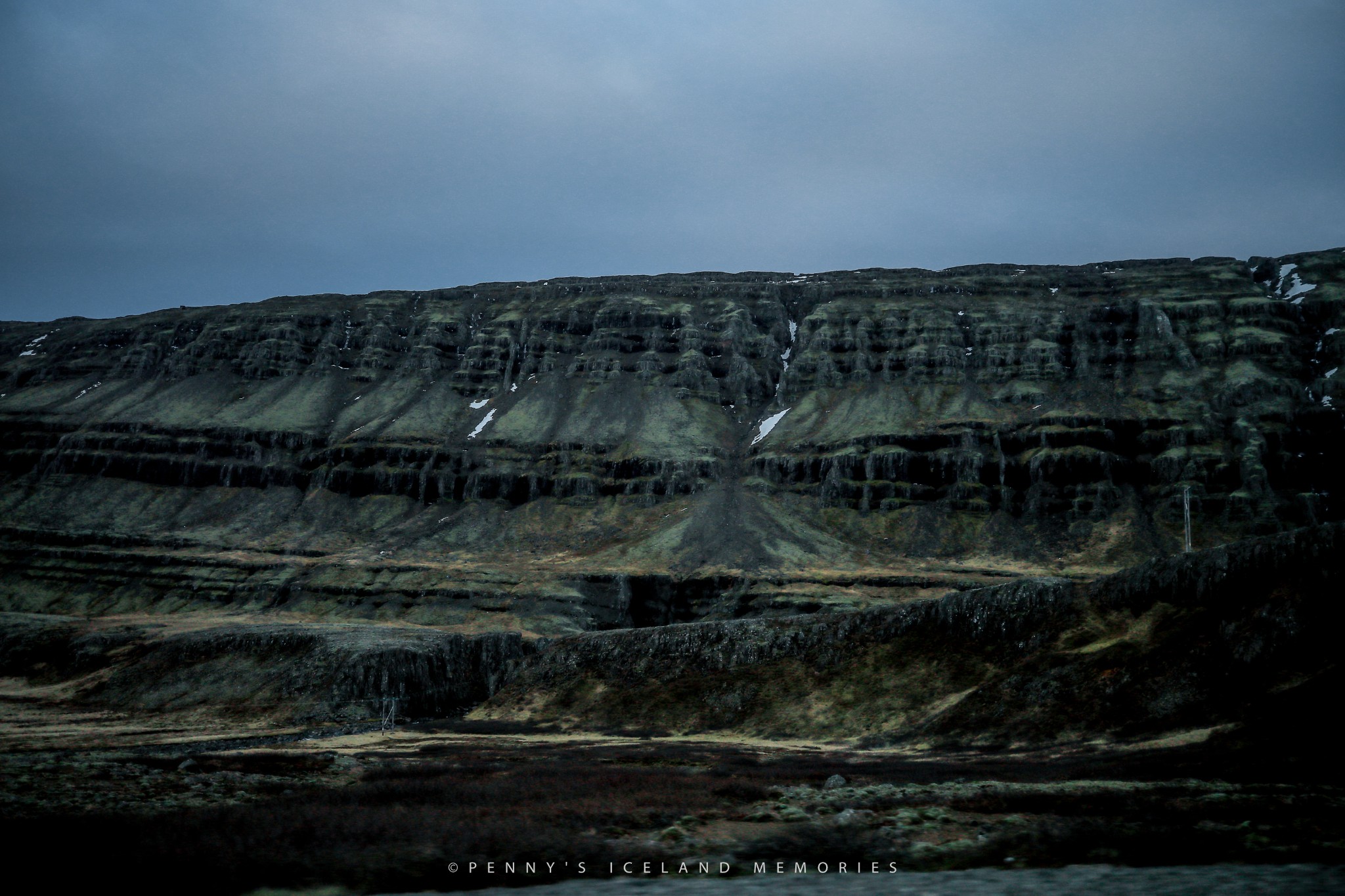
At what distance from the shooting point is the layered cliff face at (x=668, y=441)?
386 feet

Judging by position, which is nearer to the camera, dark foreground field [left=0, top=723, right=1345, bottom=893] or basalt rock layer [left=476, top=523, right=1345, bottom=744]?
dark foreground field [left=0, top=723, right=1345, bottom=893]

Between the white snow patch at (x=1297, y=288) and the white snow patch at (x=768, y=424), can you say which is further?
the white snow patch at (x=1297, y=288)

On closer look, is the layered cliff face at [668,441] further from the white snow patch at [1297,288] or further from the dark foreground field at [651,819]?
the dark foreground field at [651,819]

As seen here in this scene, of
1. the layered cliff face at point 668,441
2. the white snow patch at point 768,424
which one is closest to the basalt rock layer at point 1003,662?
the layered cliff face at point 668,441

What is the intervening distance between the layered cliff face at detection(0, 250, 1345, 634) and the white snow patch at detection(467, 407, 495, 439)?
1.11 m

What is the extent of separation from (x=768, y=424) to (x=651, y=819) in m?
131

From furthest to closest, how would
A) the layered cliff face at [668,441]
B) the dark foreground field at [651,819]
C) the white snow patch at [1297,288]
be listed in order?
the white snow patch at [1297,288] → the layered cliff face at [668,441] → the dark foreground field at [651,819]

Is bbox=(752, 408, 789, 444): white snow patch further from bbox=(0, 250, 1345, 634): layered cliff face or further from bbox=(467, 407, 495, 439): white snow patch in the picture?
bbox=(467, 407, 495, 439): white snow patch

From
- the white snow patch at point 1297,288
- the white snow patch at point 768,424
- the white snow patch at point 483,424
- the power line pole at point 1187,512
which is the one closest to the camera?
the power line pole at point 1187,512

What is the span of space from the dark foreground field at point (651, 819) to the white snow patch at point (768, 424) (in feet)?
369

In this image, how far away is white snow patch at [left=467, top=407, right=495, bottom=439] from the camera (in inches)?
6127

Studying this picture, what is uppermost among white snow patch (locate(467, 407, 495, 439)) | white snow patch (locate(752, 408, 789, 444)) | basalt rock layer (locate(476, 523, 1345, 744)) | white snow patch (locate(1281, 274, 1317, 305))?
white snow patch (locate(1281, 274, 1317, 305))

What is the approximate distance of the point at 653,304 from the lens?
181 metres

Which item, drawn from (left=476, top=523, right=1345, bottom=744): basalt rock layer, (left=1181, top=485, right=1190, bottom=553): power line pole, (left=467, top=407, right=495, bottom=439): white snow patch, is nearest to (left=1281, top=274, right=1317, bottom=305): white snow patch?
(left=1181, top=485, right=1190, bottom=553): power line pole
